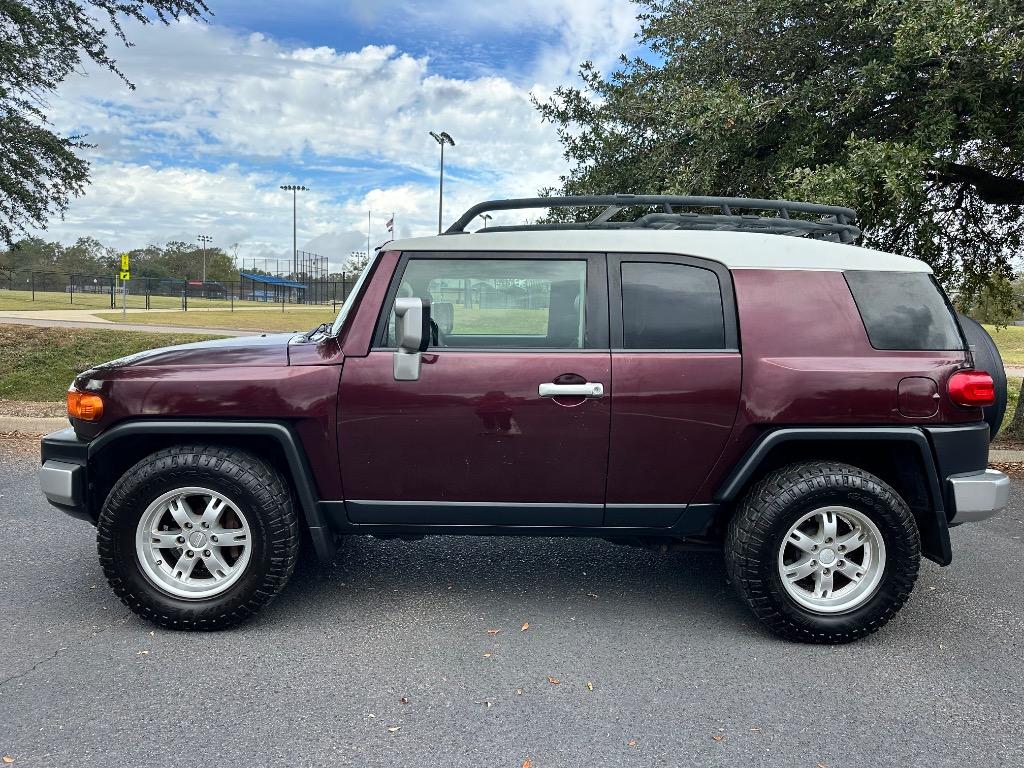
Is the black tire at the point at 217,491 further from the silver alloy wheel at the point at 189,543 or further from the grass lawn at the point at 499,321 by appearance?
the grass lawn at the point at 499,321

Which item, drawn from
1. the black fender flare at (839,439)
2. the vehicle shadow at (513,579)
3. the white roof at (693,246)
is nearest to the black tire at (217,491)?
the vehicle shadow at (513,579)

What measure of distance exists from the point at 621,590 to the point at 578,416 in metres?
1.16

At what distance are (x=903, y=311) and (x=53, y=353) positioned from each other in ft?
46.1

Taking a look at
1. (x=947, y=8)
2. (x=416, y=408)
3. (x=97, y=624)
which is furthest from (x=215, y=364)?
(x=947, y=8)

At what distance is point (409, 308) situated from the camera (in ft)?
10.7

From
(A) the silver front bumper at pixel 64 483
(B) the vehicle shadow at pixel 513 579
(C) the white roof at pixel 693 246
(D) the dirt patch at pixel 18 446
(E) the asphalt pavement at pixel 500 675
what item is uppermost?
(C) the white roof at pixel 693 246

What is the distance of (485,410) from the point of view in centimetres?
340

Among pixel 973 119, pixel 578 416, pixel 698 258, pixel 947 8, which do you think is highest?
pixel 947 8

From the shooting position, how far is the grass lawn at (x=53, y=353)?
38.3 ft

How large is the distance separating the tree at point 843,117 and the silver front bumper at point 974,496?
3599mm

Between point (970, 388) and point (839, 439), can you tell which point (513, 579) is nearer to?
point (839, 439)

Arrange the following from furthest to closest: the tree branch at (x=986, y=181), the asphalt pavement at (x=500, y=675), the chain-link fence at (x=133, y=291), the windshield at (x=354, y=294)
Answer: the chain-link fence at (x=133, y=291)
the tree branch at (x=986, y=181)
the windshield at (x=354, y=294)
the asphalt pavement at (x=500, y=675)

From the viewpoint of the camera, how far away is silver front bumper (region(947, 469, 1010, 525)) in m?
3.46

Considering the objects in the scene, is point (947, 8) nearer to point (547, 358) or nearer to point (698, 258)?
point (698, 258)
